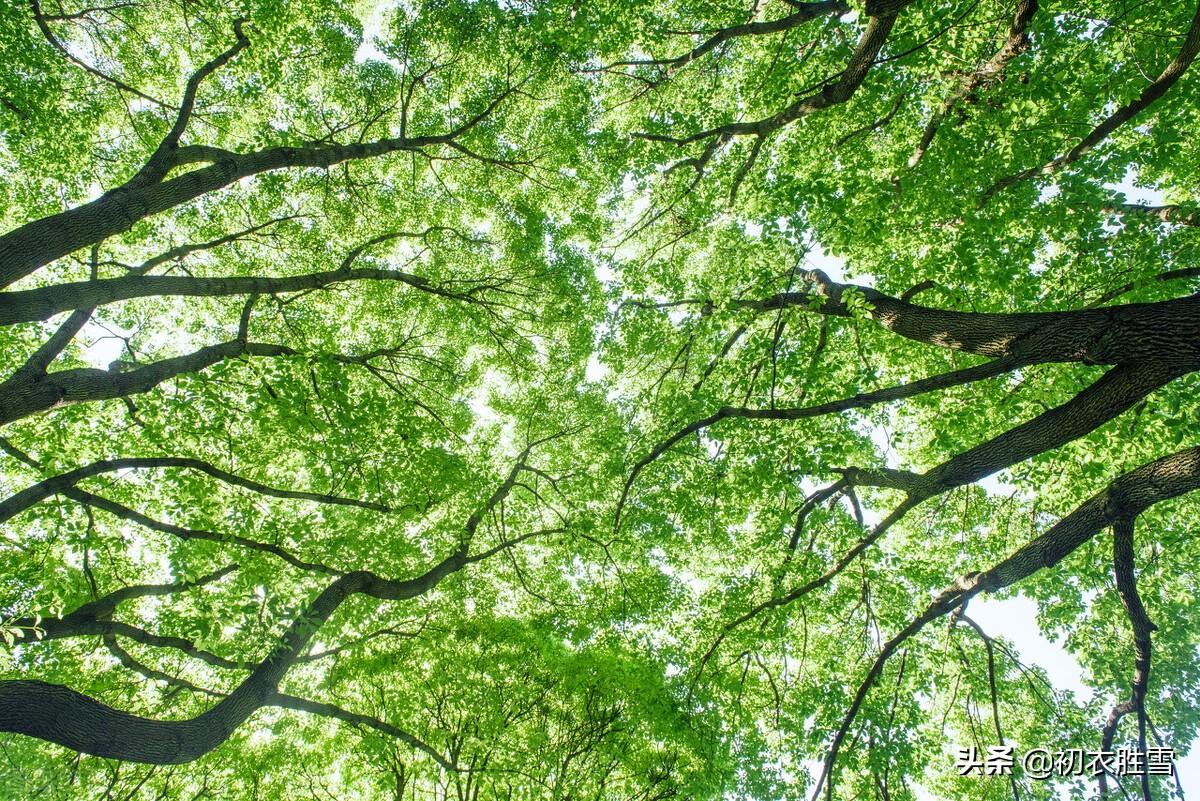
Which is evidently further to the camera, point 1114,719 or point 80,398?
point 1114,719

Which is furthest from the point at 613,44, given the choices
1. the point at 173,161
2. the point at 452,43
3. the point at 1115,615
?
the point at 1115,615

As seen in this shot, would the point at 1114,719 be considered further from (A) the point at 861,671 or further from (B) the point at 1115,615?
(A) the point at 861,671

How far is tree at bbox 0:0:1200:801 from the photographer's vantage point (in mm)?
5980

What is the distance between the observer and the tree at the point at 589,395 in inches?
235

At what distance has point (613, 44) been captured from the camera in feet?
25.7

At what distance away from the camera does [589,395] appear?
1151cm

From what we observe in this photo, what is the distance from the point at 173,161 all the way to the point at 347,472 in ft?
14.0

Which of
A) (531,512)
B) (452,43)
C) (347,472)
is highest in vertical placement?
(452,43)

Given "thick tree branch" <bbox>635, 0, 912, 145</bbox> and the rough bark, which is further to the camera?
"thick tree branch" <bbox>635, 0, 912, 145</bbox>

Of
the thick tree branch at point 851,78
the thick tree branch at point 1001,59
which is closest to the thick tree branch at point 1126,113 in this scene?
the thick tree branch at point 1001,59

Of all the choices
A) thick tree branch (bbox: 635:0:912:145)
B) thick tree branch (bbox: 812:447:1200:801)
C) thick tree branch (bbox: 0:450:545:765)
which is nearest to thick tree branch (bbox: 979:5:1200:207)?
thick tree branch (bbox: 635:0:912:145)

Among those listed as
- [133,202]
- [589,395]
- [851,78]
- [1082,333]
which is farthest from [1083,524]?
[133,202]

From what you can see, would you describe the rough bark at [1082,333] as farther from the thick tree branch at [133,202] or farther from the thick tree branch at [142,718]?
the thick tree branch at [142,718]

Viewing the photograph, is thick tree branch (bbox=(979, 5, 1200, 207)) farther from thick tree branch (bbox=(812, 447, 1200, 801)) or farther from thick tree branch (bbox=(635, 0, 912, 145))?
thick tree branch (bbox=(812, 447, 1200, 801))
